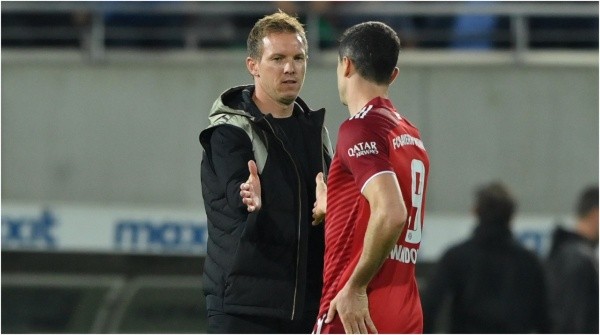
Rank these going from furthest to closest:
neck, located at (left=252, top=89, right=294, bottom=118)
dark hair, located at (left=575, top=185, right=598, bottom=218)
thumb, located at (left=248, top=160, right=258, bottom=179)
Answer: dark hair, located at (left=575, top=185, right=598, bottom=218) → neck, located at (left=252, top=89, right=294, bottom=118) → thumb, located at (left=248, top=160, right=258, bottom=179)

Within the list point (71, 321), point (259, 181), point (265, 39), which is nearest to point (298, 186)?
point (259, 181)

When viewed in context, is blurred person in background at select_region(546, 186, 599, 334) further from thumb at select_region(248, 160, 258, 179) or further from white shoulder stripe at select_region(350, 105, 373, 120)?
white shoulder stripe at select_region(350, 105, 373, 120)

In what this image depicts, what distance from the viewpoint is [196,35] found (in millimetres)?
11352

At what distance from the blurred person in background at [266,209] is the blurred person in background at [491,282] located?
269cm

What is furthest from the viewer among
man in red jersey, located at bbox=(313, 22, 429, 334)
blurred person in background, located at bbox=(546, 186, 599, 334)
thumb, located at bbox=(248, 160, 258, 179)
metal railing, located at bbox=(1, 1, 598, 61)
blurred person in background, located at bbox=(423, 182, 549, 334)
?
metal railing, located at bbox=(1, 1, 598, 61)

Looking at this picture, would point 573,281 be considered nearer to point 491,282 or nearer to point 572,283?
point 572,283

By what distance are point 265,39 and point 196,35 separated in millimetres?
6385

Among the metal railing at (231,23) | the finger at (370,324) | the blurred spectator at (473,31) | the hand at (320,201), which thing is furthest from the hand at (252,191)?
the blurred spectator at (473,31)

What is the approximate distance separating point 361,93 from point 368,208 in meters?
0.38

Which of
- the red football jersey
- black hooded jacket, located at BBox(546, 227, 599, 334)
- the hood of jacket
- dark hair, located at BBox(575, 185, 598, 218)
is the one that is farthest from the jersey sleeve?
dark hair, located at BBox(575, 185, 598, 218)

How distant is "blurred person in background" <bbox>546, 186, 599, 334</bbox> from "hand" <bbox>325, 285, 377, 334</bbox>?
129 inches

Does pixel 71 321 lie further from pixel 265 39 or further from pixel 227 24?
pixel 265 39

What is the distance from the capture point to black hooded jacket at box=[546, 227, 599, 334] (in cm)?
730

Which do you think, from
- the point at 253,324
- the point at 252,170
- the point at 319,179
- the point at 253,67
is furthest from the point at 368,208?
the point at 253,67
